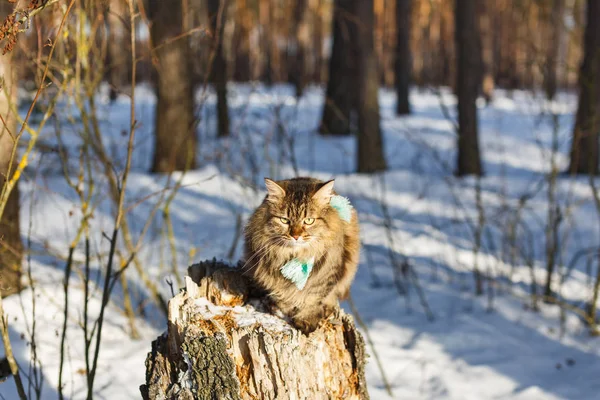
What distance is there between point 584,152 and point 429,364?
505 centimetres

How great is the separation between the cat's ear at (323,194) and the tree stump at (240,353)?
583 mm

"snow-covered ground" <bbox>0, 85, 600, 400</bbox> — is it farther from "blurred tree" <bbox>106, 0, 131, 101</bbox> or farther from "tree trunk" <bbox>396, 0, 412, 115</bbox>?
"tree trunk" <bbox>396, 0, 412, 115</bbox>

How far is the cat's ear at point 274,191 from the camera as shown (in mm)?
2629

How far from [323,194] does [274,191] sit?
23cm

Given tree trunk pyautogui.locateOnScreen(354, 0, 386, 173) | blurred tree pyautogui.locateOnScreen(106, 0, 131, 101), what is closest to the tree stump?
blurred tree pyautogui.locateOnScreen(106, 0, 131, 101)

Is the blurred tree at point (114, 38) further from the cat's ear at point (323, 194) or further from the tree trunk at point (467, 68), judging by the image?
the tree trunk at point (467, 68)

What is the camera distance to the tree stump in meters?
2.34

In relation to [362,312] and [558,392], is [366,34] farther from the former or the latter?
[558,392]

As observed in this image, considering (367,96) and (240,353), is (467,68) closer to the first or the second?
(367,96)

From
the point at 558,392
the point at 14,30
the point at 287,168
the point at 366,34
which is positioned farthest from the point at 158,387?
the point at 366,34

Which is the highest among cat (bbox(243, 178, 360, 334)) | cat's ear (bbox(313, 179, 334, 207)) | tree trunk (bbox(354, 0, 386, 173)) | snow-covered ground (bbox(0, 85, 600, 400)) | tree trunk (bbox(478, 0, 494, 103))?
tree trunk (bbox(478, 0, 494, 103))

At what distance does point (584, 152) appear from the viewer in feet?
26.6

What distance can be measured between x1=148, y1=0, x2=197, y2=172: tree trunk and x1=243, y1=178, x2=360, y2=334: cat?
5687mm

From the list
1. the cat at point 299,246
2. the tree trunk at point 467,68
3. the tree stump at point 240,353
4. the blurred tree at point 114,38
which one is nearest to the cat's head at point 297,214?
the cat at point 299,246
